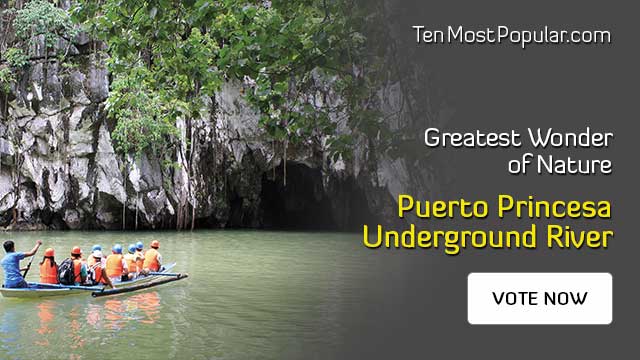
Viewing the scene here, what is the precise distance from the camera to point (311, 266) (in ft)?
58.3

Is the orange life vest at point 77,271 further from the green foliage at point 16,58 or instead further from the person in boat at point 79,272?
the green foliage at point 16,58

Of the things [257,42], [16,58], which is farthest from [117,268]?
[16,58]

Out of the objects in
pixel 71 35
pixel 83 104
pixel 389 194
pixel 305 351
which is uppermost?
pixel 71 35

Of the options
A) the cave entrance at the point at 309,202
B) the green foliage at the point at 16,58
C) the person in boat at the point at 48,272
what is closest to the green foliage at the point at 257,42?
the person in boat at the point at 48,272

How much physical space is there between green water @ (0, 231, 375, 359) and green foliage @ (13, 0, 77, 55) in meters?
13.3

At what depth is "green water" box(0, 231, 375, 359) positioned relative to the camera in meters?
8.77

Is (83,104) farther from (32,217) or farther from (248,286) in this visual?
(248,286)

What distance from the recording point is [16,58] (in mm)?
28562

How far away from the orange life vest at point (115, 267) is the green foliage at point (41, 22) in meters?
18.0

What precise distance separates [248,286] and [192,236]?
46.3 ft

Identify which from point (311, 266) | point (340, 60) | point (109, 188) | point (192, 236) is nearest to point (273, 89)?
point (340, 60)

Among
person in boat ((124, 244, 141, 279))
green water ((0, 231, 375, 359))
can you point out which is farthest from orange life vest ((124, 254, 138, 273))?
green water ((0, 231, 375, 359))

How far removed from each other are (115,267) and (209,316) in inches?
144

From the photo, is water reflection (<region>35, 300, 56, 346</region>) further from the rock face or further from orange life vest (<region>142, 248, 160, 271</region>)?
the rock face
